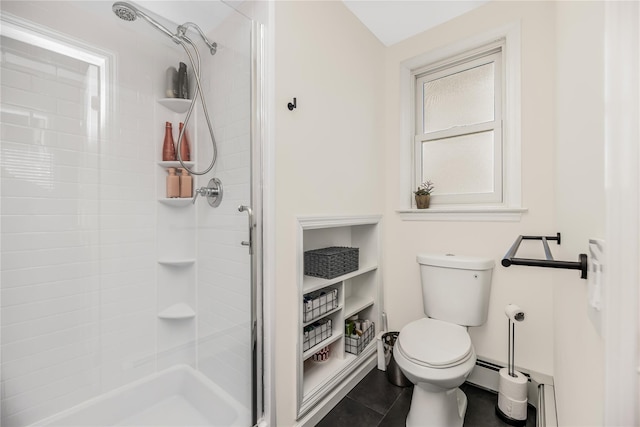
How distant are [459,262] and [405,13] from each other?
1561mm

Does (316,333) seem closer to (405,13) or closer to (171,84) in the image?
(171,84)

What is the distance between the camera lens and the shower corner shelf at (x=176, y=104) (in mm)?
1562

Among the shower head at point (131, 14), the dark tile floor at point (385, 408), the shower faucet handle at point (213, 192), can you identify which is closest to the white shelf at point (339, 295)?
the dark tile floor at point (385, 408)

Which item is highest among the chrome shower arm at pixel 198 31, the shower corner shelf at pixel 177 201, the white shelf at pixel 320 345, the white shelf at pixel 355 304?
the chrome shower arm at pixel 198 31

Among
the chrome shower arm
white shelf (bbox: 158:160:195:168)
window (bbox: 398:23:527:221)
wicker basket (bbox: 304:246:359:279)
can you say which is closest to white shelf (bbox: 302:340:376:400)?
wicker basket (bbox: 304:246:359:279)

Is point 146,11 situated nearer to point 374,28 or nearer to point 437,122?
point 374,28

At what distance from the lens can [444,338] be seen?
1.40m

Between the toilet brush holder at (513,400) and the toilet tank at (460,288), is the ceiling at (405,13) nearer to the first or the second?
the toilet tank at (460,288)

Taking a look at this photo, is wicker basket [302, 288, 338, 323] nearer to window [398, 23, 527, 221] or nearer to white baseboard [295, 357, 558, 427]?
white baseboard [295, 357, 558, 427]

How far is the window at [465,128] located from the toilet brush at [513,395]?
535 millimetres

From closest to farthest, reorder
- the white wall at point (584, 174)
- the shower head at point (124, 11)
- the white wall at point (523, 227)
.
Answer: the white wall at point (584, 174) → the shower head at point (124, 11) → the white wall at point (523, 227)

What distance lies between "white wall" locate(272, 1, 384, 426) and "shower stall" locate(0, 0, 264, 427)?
0.12 metres

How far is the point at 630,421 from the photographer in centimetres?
38

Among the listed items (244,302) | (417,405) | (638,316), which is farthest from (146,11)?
(417,405)
